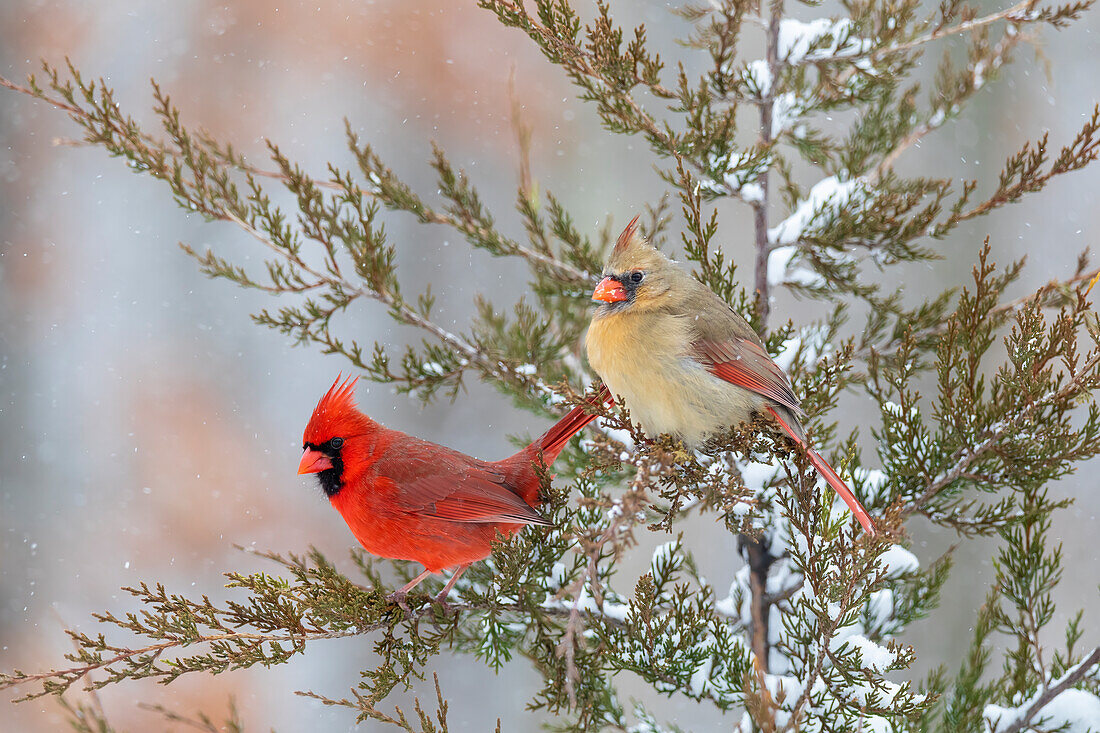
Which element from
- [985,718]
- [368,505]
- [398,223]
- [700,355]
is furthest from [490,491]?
[398,223]

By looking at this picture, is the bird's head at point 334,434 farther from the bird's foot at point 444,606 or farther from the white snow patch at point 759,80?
the white snow patch at point 759,80

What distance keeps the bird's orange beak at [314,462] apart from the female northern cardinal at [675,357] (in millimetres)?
405

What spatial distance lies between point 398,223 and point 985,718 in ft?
9.12

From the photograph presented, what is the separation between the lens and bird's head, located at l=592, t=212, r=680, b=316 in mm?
1278

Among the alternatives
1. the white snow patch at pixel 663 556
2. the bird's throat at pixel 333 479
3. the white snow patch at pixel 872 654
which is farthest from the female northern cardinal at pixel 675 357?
the bird's throat at pixel 333 479

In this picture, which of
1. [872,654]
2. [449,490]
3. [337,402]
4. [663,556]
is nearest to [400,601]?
[449,490]

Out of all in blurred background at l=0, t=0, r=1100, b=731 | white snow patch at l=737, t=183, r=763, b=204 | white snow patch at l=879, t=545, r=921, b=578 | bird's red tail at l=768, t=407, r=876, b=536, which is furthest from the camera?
blurred background at l=0, t=0, r=1100, b=731

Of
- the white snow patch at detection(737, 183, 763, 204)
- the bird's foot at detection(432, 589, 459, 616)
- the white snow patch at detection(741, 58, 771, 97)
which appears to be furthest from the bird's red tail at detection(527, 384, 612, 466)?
the white snow patch at detection(741, 58, 771, 97)

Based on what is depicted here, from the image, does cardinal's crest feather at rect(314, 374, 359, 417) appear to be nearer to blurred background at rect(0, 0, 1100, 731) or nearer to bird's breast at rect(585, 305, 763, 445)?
bird's breast at rect(585, 305, 763, 445)

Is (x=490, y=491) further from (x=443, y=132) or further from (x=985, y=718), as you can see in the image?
(x=443, y=132)

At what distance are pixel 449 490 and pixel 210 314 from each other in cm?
248

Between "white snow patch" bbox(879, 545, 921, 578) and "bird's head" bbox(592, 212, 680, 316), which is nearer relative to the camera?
"bird's head" bbox(592, 212, 680, 316)

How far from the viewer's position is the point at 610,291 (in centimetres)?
127

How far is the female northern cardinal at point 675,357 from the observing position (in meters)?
1.29
